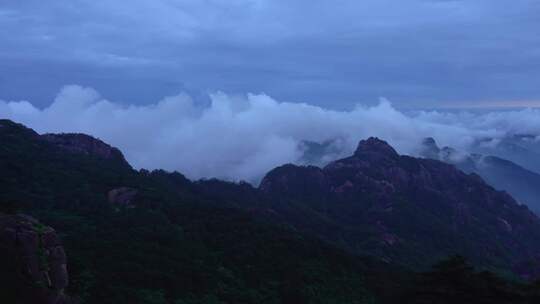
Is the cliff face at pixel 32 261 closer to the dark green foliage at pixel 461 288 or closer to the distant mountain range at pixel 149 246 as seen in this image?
the distant mountain range at pixel 149 246

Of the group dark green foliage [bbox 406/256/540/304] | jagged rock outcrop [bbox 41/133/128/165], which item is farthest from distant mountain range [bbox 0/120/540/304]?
dark green foliage [bbox 406/256/540/304]

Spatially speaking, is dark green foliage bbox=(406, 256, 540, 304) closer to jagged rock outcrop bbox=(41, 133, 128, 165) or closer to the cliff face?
the cliff face

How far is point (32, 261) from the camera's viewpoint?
6462 cm

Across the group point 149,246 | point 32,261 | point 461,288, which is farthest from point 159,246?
point 461,288

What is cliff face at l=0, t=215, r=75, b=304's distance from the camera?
60.1m

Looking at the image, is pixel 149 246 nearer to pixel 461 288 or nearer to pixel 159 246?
pixel 159 246

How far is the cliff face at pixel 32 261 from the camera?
60.1 meters

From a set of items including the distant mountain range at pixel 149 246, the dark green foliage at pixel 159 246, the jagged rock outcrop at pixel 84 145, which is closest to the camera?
the distant mountain range at pixel 149 246

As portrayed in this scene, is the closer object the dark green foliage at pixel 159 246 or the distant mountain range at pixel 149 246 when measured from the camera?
the distant mountain range at pixel 149 246

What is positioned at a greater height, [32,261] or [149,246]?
[149,246]

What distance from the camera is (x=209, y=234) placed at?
125 m

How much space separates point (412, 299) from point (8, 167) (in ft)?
371

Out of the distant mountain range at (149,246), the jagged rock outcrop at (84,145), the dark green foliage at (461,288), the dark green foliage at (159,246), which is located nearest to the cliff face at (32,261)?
the distant mountain range at (149,246)

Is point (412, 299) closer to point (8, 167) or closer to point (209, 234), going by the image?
point (209, 234)
